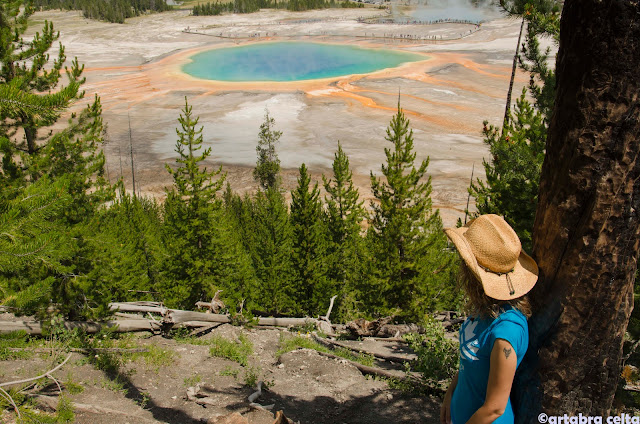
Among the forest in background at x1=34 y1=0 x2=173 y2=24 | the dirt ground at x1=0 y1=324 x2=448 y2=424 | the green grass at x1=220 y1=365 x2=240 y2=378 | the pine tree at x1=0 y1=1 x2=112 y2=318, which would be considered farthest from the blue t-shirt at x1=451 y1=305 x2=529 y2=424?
the forest in background at x1=34 y1=0 x2=173 y2=24

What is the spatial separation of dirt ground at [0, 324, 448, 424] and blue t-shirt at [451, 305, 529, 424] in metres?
2.92

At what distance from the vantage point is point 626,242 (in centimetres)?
242

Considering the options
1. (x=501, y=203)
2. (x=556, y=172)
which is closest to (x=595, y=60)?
(x=556, y=172)

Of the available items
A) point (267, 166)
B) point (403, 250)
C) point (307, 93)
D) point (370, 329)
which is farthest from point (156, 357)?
point (307, 93)

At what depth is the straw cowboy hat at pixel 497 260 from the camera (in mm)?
2535

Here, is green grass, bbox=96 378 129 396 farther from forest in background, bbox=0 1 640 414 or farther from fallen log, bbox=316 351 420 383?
fallen log, bbox=316 351 420 383

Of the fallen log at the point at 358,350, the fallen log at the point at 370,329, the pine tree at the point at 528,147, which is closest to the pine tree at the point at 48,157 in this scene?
the fallen log at the point at 358,350

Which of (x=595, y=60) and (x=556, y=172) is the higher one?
(x=595, y=60)

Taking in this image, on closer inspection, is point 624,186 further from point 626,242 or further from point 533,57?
point 533,57

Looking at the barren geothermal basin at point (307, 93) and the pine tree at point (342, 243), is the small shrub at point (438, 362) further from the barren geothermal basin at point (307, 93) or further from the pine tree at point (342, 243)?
the barren geothermal basin at point (307, 93)

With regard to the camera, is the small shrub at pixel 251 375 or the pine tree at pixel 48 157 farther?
the pine tree at pixel 48 157

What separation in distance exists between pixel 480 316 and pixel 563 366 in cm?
51

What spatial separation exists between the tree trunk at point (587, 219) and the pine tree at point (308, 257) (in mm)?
20657

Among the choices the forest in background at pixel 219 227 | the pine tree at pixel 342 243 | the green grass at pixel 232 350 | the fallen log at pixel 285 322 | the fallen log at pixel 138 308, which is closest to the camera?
the green grass at pixel 232 350
